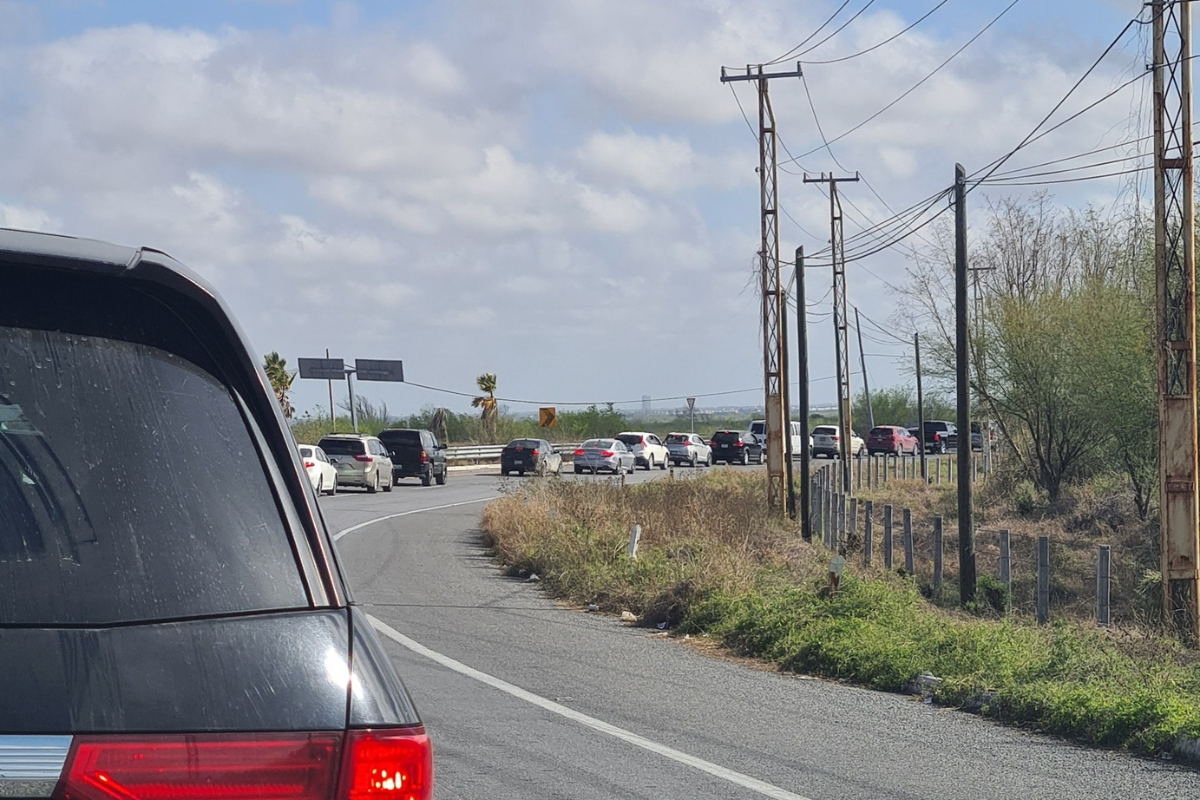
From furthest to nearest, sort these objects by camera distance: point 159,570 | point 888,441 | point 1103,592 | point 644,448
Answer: point 888,441
point 644,448
point 1103,592
point 159,570

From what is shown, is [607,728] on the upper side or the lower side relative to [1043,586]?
upper

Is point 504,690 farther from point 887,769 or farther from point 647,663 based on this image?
point 887,769

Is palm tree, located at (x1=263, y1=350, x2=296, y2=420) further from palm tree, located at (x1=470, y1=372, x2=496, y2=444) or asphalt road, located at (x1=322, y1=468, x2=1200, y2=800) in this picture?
asphalt road, located at (x1=322, y1=468, x2=1200, y2=800)

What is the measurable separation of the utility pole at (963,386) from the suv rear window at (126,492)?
19165 mm

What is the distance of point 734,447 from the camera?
215 ft

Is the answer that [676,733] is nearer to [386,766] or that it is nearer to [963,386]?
[386,766]

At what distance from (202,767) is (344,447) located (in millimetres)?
36459

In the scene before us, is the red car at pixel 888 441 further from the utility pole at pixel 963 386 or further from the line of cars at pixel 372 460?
the utility pole at pixel 963 386

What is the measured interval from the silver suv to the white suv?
20975 millimetres

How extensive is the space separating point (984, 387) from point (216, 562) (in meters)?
39.9

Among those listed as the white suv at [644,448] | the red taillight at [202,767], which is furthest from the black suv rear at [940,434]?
the red taillight at [202,767]

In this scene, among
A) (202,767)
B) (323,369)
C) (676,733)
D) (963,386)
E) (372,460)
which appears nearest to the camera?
(202,767)

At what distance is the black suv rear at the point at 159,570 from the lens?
1.86m

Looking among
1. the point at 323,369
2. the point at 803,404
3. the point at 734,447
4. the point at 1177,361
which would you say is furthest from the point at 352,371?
the point at 1177,361
